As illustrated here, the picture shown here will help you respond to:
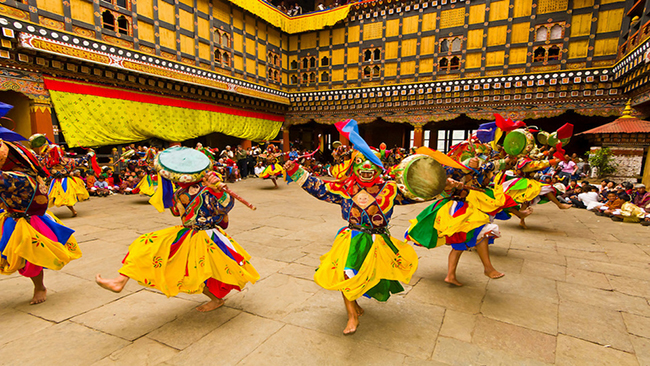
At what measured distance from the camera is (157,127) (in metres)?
12.5

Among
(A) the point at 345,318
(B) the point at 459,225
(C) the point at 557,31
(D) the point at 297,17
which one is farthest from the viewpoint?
(D) the point at 297,17

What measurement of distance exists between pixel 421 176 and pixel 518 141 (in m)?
2.72

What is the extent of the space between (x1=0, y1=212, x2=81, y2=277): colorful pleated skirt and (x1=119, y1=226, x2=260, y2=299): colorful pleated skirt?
1080mm

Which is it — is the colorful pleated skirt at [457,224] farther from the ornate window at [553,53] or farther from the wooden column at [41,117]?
the ornate window at [553,53]

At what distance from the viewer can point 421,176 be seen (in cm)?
232

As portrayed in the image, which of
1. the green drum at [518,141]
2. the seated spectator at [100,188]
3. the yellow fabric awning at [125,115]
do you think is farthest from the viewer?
the yellow fabric awning at [125,115]

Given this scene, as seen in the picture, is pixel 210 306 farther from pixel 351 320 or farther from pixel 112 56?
pixel 112 56

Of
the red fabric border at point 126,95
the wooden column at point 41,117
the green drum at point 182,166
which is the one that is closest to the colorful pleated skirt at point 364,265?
the green drum at point 182,166

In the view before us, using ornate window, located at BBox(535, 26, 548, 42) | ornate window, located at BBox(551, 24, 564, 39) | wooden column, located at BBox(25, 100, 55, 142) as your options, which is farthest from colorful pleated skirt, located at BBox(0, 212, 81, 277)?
ornate window, located at BBox(551, 24, 564, 39)

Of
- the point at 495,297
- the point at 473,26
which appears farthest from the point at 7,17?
the point at 473,26

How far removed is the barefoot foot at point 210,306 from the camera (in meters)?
2.78

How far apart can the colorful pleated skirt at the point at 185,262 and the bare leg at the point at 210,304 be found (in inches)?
7.1

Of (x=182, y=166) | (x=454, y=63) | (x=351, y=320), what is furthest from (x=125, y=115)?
(x=454, y=63)

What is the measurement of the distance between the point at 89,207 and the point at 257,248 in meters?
5.79
